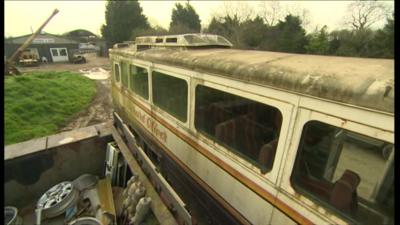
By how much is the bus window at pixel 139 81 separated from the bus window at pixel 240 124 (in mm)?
1984

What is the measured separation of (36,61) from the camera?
29875mm

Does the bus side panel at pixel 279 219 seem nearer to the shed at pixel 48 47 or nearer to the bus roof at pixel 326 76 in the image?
the bus roof at pixel 326 76

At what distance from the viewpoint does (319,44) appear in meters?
18.8

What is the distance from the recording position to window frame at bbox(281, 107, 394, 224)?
1664mm

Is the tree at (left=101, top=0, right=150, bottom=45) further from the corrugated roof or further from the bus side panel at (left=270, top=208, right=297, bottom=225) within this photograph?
the bus side panel at (left=270, top=208, right=297, bottom=225)

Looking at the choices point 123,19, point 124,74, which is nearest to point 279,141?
point 124,74

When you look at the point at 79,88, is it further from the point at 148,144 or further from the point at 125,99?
the point at 148,144

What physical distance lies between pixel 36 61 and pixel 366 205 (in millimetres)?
36791

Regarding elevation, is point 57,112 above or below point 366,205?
below

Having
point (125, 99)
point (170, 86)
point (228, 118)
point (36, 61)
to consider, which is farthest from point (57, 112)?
point (36, 61)

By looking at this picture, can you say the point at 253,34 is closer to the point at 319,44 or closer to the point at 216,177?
the point at 319,44

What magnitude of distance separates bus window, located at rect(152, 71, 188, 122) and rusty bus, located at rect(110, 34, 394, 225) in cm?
2

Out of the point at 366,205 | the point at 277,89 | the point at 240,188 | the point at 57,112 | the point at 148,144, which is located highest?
the point at 277,89

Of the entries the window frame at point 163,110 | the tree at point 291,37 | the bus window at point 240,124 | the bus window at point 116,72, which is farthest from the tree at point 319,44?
the bus window at point 240,124
